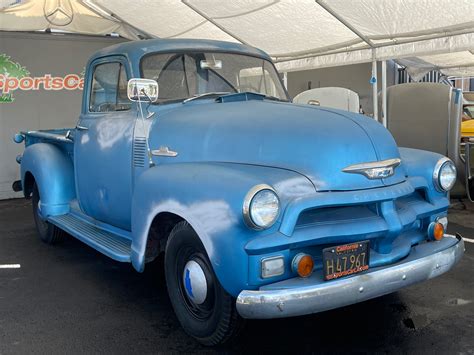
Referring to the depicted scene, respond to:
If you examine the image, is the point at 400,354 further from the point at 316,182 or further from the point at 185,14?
the point at 185,14

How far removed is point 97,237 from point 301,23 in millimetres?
4834

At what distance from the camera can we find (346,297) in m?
2.58

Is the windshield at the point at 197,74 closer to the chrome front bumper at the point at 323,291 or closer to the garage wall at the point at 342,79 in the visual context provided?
the chrome front bumper at the point at 323,291

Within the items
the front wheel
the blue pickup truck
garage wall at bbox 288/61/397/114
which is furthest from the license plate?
garage wall at bbox 288/61/397/114

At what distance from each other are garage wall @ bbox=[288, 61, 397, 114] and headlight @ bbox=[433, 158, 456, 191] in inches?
395

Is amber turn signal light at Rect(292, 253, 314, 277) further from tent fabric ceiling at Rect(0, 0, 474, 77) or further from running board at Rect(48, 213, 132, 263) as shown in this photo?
tent fabric ceiling at Rect(0, 0, 474, 77)

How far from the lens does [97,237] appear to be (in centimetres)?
411

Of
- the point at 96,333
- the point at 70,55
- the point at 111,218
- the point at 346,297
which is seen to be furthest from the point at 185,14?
the point at 346,297

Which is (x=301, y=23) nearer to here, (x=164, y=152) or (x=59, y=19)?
(x=59, y=19)

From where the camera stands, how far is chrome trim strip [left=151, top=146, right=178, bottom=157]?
3431mm

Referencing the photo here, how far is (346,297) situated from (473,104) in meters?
9.28

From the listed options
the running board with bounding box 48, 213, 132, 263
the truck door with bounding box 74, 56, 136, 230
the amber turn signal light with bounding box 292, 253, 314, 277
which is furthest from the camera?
the truck door with bounding box 74, 56, 136, 230

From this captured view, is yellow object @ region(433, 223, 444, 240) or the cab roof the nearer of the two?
yellow object @ region(433, 223, 444, 240)

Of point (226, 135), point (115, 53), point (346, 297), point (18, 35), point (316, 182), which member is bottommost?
point (346, 297)
